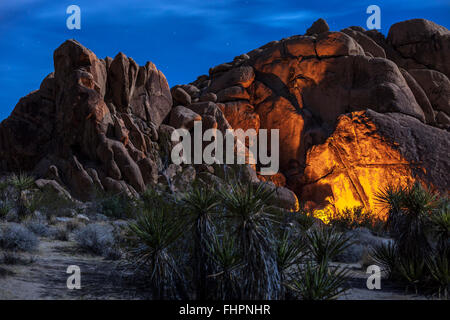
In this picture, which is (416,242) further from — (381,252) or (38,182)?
(38,182)

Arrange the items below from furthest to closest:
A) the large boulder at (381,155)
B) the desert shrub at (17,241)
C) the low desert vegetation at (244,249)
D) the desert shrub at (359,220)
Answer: the large boulder at (381,155) → the desert shrub at (359,220) → the desert shrub at (17,241) → the low desert vegetation at (244,249)

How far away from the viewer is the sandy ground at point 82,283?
250 inches

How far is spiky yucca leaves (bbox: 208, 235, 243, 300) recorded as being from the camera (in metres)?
5.62

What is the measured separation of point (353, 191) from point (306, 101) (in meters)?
13.7

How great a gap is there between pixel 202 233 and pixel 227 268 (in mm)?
663

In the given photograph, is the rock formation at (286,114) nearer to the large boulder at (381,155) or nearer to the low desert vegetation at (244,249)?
the large boulder at (381,155)

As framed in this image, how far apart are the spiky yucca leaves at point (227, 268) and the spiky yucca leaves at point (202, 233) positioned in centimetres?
13

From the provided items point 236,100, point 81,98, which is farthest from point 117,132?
point 236,100

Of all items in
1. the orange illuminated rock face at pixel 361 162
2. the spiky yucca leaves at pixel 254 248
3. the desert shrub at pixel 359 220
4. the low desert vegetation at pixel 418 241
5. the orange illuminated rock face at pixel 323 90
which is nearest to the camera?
the spiky yucca leaves at pixel 254 248

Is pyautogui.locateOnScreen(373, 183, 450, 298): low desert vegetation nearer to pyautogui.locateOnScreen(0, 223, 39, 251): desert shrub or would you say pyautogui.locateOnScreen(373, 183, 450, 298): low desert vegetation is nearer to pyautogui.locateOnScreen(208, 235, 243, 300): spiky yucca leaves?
pyautogui.locateOnScreen(208, 235, 243, 300): spiky yucca leaves

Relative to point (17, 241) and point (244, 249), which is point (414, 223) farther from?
point (17, 241)

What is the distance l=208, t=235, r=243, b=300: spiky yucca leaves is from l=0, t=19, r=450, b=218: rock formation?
572 inches

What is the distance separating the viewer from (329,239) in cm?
784

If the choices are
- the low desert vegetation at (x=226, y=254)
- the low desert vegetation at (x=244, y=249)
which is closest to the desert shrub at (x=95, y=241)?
the low desert vegetation at (x=244, y=249)
